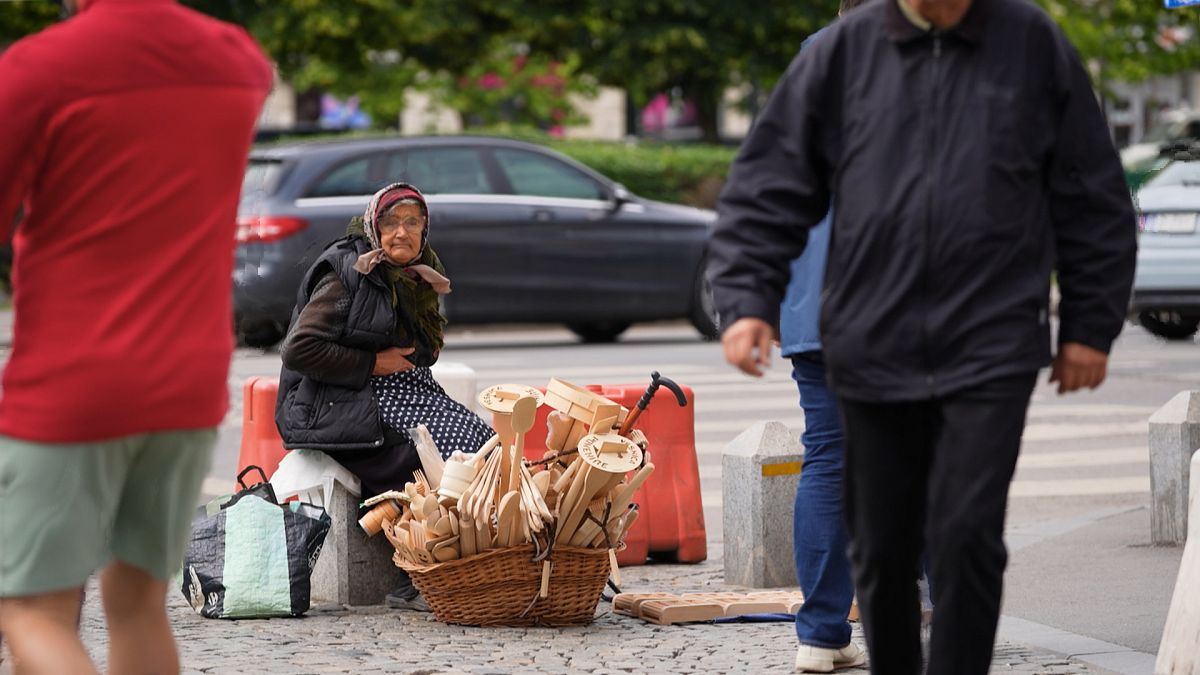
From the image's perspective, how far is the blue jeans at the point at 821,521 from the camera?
530 centimetres

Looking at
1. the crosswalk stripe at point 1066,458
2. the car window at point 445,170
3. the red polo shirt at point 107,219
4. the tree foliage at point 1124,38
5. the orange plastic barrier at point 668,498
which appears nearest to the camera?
the red polo shirt at point 107,219

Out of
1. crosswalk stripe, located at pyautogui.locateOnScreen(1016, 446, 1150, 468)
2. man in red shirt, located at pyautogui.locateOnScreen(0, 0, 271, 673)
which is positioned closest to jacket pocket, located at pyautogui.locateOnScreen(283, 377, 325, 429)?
man in red shirt, located at pyautogui.locateOnScreen(0, 0, 271, 673)

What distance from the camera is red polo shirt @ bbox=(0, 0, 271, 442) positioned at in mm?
3414

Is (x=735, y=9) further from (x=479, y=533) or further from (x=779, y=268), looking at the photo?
(x=779, y=268)

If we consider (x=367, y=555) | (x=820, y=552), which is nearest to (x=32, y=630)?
(x=820, y=552)

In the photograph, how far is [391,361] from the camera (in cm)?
670

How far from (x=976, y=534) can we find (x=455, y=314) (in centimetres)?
1282

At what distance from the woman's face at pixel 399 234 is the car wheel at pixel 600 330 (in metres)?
11.1

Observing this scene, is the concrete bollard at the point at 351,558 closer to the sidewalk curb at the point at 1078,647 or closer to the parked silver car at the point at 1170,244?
the sidewalk curb at the point at 1078,647

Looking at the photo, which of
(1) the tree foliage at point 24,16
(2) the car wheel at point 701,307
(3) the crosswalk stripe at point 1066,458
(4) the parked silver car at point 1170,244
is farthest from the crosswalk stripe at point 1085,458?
(1) the tree foliage at point 24,16

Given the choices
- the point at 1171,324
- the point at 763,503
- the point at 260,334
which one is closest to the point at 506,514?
the point at 763,503

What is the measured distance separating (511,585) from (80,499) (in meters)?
2.79

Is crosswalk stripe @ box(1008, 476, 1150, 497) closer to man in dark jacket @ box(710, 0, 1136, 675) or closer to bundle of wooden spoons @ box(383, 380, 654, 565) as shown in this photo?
bundle of wooden spoons @ box(383, 380, 654, 565)

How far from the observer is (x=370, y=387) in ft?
21.9
